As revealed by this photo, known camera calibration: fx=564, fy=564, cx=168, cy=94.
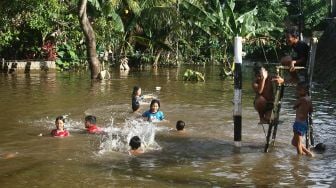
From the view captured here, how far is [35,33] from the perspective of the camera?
33.4 meters

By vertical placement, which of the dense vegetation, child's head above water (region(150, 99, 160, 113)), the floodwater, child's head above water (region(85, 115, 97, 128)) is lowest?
the floodwater

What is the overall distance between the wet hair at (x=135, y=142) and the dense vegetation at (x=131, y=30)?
1664cm

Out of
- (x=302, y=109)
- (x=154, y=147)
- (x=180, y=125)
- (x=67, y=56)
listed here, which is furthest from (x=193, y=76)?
(x=302, y=109)

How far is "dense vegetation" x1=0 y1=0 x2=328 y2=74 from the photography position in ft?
94.4

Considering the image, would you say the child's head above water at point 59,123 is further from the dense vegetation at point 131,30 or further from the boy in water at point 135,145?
the dense vegetation at point 131,30

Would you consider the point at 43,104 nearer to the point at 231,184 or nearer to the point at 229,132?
the point at 229,132

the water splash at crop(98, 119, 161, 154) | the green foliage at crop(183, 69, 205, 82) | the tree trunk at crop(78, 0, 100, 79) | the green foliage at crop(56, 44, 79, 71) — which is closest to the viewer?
the water splash at crop(98, 119, 161, 154)

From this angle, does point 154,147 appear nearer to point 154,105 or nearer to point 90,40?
point 154,105

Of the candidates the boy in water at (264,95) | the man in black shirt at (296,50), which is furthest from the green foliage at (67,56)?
the man in black shirt at (296,50)

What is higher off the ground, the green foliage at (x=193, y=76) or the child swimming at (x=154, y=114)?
the green foliage at (x=193, y=76)

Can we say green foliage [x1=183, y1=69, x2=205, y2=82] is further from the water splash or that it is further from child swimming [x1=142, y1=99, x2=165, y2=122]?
the water splash

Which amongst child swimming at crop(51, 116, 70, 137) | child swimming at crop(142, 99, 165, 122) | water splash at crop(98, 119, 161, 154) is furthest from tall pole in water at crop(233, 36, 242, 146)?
child swimming at crop(51, 116, 70, 137)

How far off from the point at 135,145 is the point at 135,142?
100mm

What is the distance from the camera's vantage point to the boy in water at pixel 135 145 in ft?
33.9
